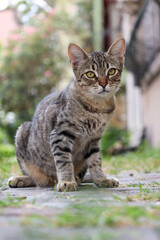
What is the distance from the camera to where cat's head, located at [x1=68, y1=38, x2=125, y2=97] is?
328 cm

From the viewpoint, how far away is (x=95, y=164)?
3.29 m

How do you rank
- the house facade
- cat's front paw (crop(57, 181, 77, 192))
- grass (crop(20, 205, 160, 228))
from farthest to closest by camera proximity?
the house facade < cat's front paw (crop(57, 181, 77, 192)) < grass (crop(20, 205, 160, 228))

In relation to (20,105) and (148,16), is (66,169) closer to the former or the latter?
(148,16)

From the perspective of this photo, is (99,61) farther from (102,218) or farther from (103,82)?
(102,218)

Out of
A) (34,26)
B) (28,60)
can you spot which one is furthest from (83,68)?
(34,26)

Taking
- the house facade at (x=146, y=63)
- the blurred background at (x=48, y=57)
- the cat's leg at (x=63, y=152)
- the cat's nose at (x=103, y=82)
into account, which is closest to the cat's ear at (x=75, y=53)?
the cat's nose at (x=103, y=82)

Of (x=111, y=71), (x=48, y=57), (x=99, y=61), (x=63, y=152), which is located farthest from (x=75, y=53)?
(x=48, y=57)

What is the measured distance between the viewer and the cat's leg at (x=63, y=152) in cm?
293

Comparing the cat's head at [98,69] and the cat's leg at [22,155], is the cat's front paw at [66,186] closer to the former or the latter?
the cat's leg at [22,155]

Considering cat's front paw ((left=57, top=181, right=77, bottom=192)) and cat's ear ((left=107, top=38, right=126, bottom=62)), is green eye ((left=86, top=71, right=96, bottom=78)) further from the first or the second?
cat's front paw ((left=57, top=181, right=77, bottom=192))

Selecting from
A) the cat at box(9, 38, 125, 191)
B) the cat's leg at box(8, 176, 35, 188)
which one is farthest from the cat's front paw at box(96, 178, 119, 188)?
the cat's leg at box(8, 176, 35, 188)

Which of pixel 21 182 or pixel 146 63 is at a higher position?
pixel 146 63

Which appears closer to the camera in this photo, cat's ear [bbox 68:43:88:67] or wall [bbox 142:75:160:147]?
cat's ear [bbox 68:43:88:67]

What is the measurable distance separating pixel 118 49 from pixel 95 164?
1.17 m
